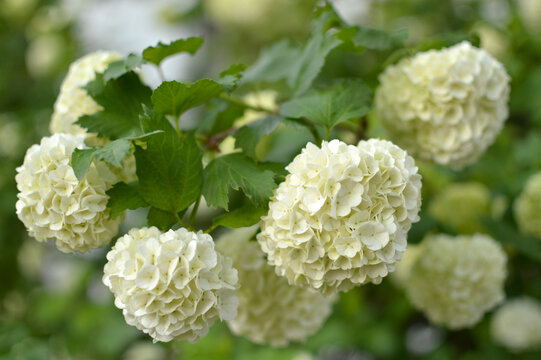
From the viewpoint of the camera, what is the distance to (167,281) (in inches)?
27.0

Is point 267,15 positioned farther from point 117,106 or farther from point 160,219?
point 160,219

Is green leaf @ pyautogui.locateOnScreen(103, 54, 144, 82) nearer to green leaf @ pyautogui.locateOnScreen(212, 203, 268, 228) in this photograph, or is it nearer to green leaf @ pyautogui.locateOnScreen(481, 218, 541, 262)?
green leaf @ pyautogui.locateOnScreen(212, 203, 268, 228)

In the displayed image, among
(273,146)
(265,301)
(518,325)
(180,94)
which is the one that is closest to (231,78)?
(180,94)

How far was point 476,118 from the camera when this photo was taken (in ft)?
3.29

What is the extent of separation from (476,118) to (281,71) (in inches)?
16.1

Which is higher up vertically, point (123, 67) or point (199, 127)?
point (123, 67)

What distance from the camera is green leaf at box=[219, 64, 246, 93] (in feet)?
2.61

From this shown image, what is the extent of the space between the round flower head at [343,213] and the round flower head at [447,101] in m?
0.30

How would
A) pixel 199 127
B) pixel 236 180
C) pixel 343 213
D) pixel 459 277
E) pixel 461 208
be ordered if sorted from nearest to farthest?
pixel 343 213, pixel 236 180, pixel 199 127, pixel 459 277, pixel 461 208

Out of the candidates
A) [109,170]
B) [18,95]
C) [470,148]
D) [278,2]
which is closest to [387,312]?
[470,148]

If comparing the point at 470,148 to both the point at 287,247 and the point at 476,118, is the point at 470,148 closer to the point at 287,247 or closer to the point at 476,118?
the point at 476,118

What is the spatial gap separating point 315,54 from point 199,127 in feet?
0.83

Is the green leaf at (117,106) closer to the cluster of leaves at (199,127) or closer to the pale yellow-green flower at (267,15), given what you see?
A: the cluster of leaves at (199,127)

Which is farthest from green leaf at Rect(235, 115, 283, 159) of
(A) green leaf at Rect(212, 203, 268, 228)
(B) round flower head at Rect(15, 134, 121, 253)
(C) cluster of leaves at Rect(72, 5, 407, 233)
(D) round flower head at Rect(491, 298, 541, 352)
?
(D) round flower head at Rect(491, 298, 541, 352)
